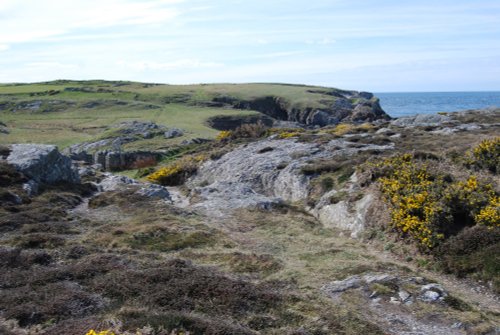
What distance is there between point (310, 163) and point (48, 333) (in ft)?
76.7

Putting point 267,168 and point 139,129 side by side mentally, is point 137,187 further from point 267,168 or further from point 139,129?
point 139,129

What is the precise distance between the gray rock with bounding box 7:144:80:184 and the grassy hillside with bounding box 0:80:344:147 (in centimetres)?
3072

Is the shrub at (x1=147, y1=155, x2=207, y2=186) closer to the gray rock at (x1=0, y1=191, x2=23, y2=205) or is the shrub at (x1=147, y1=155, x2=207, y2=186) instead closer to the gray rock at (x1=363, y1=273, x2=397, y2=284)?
the gray rock at (x1=0, y1=191, x2=23, y2=205)

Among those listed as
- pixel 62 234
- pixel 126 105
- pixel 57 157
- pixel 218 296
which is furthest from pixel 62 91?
pixel 218 296

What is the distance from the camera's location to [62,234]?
18.6 metres

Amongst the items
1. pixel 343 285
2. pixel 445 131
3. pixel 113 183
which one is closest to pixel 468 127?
pixel 445 131

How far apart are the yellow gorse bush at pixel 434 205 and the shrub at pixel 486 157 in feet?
8.98

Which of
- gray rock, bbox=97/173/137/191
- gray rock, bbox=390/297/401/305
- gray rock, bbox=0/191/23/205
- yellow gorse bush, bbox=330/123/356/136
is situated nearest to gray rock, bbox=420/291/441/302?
gray rock, bbox=390/297/401/305

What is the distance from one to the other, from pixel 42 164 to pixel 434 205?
2347cm

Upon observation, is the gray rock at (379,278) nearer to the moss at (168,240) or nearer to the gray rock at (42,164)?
the moss at (168,240)

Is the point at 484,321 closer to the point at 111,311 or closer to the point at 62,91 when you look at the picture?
the point at 111,311

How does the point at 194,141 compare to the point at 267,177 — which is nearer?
the point at 267,177

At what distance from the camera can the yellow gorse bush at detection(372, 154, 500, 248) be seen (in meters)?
17.1

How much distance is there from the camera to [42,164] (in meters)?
29.3
